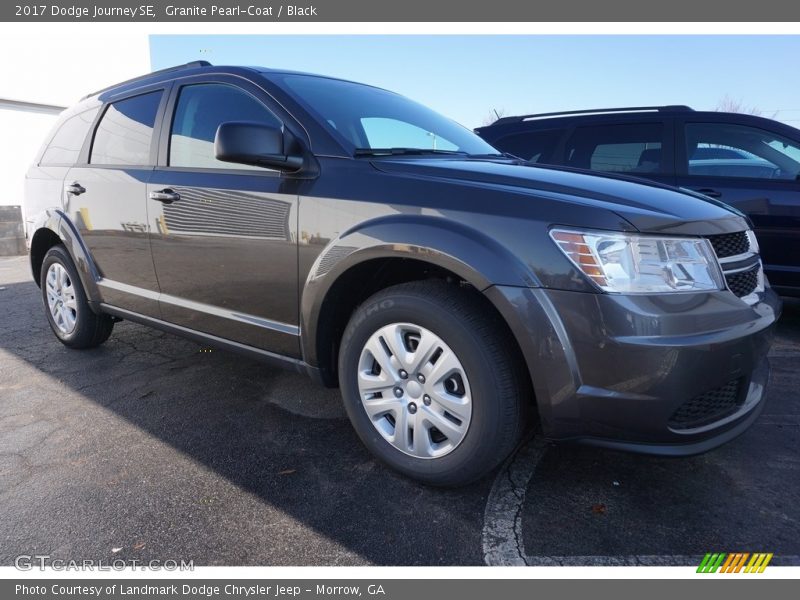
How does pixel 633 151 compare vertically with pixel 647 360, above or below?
above

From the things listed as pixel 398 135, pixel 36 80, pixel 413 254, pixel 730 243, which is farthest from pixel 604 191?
pixel 36 80

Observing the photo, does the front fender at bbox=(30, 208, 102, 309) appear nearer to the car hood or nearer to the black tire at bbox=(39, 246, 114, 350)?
the black tire at bbox=(39, 246, 114, 350)

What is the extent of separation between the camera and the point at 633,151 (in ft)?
15.3

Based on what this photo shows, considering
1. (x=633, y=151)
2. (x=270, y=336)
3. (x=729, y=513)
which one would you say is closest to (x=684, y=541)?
(x=729, y=513)

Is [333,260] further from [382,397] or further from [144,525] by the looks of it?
[144,525]

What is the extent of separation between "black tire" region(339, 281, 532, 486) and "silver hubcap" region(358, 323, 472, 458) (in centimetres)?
4

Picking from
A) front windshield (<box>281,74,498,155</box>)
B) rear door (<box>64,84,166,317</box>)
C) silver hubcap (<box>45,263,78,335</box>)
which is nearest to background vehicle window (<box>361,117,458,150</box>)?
front windshield (<box>281,74,498,155</box>)

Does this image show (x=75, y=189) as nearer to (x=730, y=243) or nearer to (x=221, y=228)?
(x=221, y=228)

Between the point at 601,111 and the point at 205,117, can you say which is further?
the point at 601,111

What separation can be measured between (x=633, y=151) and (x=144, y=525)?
457 cm

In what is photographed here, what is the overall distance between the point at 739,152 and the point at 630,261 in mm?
3431

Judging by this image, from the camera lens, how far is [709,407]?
187 cm

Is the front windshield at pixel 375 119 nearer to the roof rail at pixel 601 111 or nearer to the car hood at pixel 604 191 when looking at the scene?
the car hood at pixel 604 191

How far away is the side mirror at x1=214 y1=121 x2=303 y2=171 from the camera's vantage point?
218cm
